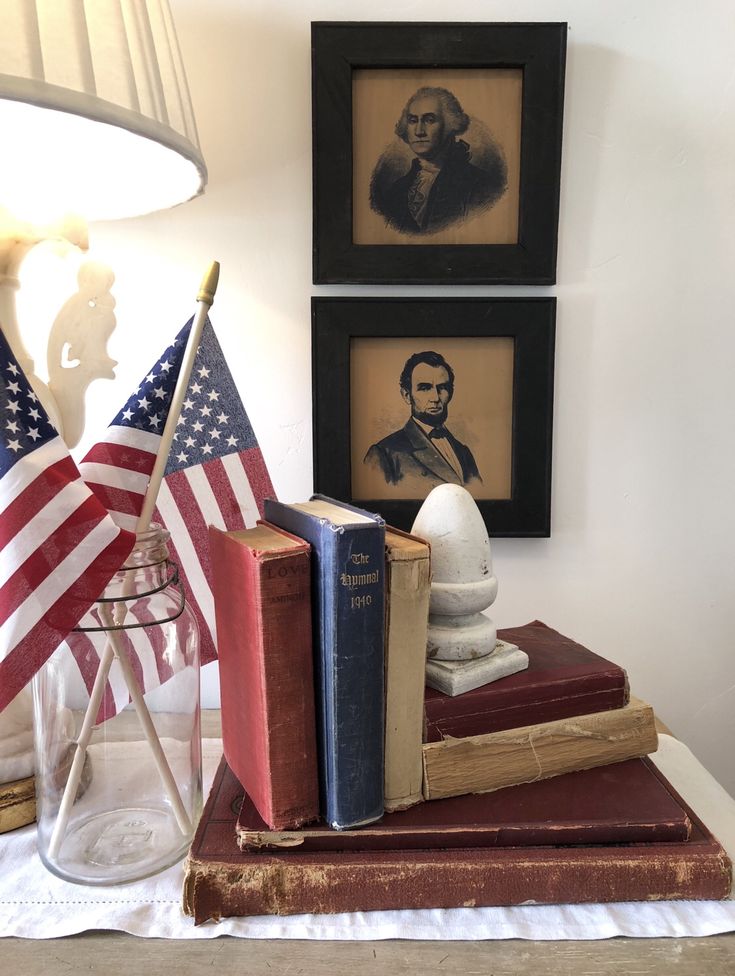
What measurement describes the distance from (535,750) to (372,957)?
216 millimetres

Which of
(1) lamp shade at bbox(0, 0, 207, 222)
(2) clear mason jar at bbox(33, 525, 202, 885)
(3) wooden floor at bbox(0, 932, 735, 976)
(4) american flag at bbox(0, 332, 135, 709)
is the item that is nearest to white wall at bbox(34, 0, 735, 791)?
(1) lamp shade at bbox(0, 0, 207, 222)

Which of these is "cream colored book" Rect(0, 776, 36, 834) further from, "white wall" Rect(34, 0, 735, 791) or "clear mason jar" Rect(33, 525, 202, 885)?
"white wall" Rect(34, 0, 735, 791)

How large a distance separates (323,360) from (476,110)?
0.37m

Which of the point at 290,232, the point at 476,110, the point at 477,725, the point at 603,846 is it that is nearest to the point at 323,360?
the point at 290,232

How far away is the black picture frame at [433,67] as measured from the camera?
2.97 feet

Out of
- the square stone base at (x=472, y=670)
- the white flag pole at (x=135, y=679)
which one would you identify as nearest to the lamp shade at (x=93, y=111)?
the white flag pole at (x=135, y=679)

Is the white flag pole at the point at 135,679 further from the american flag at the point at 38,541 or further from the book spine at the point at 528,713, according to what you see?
the book spine at the point at 528,713

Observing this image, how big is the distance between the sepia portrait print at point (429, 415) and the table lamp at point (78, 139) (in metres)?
0.33

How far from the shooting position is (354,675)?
1.88ft

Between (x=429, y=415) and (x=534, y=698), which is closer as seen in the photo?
(x=534, y=698)

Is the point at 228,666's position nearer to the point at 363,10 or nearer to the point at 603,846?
the point at 603,846

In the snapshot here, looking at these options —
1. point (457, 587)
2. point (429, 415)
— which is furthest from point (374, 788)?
point (429, 415)

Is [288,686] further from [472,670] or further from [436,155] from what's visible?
[436,155]

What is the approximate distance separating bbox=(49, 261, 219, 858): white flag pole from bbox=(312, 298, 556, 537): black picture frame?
30 cm
